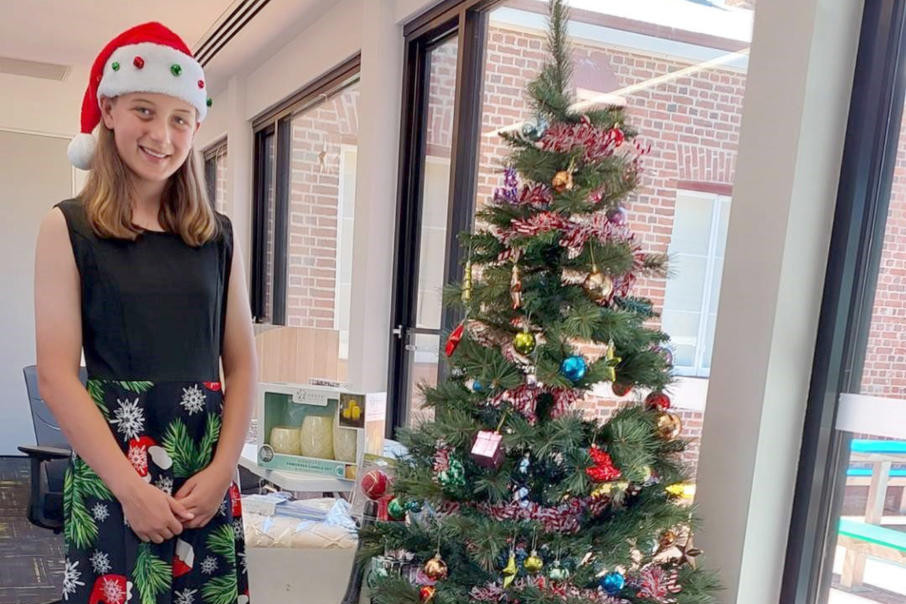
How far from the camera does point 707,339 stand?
145 centimetres

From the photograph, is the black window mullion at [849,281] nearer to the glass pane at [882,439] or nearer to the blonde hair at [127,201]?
the glass pane at [882,439]

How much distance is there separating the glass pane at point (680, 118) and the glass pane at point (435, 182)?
73cm

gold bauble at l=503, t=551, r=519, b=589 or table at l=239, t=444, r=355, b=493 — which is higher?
gold bauble at l=503, t=551, r=519, b=589

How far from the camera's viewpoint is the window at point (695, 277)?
146 cm

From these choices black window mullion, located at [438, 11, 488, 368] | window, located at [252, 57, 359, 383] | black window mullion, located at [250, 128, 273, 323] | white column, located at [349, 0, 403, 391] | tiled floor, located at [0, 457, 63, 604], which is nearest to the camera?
black window mullion, located at [438, 11, 488, 368]

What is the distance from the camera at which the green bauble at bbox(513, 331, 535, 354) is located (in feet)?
3.51

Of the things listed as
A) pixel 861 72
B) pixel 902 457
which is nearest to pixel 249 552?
pixel 902 457

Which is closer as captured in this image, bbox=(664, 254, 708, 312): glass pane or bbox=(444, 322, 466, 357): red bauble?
bbox=(444, 322, 466, 357): red bauble

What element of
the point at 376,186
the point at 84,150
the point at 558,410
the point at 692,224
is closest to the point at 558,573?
the point at 558,410

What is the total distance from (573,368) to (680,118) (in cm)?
94

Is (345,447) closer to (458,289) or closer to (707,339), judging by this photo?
(458,289)

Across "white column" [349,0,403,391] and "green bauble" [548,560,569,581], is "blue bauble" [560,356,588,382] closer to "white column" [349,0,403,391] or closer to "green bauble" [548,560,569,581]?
"green bauble" [548,560,569,581]

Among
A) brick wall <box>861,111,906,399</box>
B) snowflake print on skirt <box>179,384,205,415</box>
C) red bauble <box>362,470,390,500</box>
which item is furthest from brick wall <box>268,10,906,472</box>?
snowflake print on skirt <box>179,384,205,415</box>

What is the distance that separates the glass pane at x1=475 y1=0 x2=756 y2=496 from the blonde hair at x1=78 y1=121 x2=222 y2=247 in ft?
1.85
